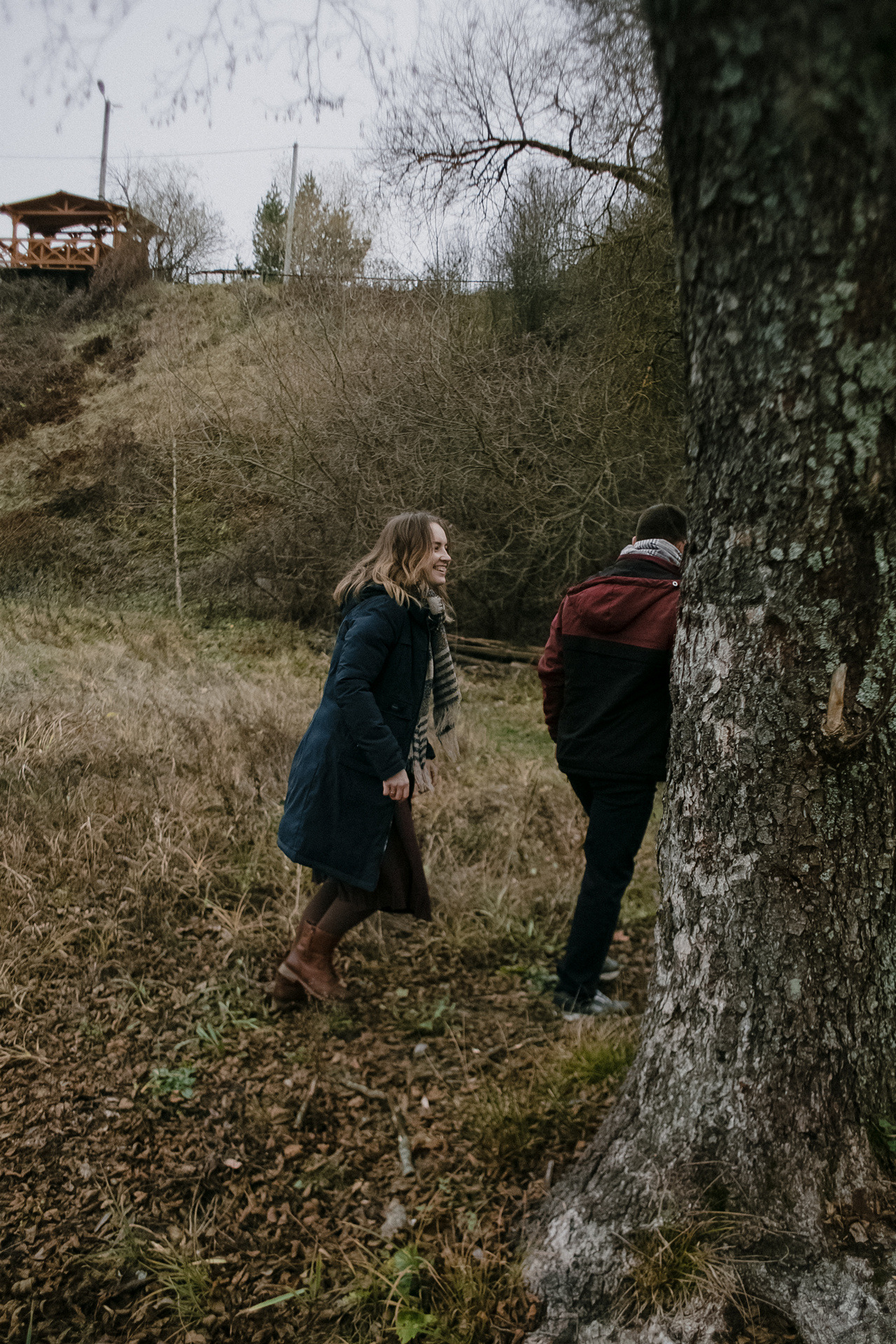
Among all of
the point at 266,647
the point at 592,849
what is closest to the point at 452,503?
the point at 266,647

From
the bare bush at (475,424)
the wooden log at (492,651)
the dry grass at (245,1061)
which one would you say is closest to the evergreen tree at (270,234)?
the bare bush at (475,424)

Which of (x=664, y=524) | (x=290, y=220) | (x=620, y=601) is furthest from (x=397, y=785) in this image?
(x=290, y=220)

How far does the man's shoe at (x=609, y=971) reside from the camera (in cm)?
355

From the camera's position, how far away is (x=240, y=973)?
334 cm

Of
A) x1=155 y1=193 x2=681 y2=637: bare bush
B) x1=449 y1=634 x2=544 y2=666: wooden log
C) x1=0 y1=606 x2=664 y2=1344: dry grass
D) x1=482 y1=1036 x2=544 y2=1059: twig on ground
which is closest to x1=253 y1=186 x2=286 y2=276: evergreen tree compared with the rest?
x1=155 y1=193 x2=681 y2=637: bare bush

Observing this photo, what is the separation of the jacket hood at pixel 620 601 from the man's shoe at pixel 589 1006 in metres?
1.55

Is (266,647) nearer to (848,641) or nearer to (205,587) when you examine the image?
(205,587)

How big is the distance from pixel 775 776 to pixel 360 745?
4.86ft

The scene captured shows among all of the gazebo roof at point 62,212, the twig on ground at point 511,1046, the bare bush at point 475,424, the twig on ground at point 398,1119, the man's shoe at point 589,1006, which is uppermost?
the gazebo roof at point 62,212

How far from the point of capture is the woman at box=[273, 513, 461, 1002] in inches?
112

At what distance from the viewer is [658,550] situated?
3.00 meters

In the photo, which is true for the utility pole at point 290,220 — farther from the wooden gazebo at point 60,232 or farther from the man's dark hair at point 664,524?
the man's dark hair at point 664,524

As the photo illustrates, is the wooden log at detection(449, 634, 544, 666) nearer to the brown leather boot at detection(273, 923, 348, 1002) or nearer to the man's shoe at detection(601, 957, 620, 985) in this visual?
the man's shoe at detection(601, 957, 620, 985)

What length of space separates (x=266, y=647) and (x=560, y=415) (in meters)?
5.55
